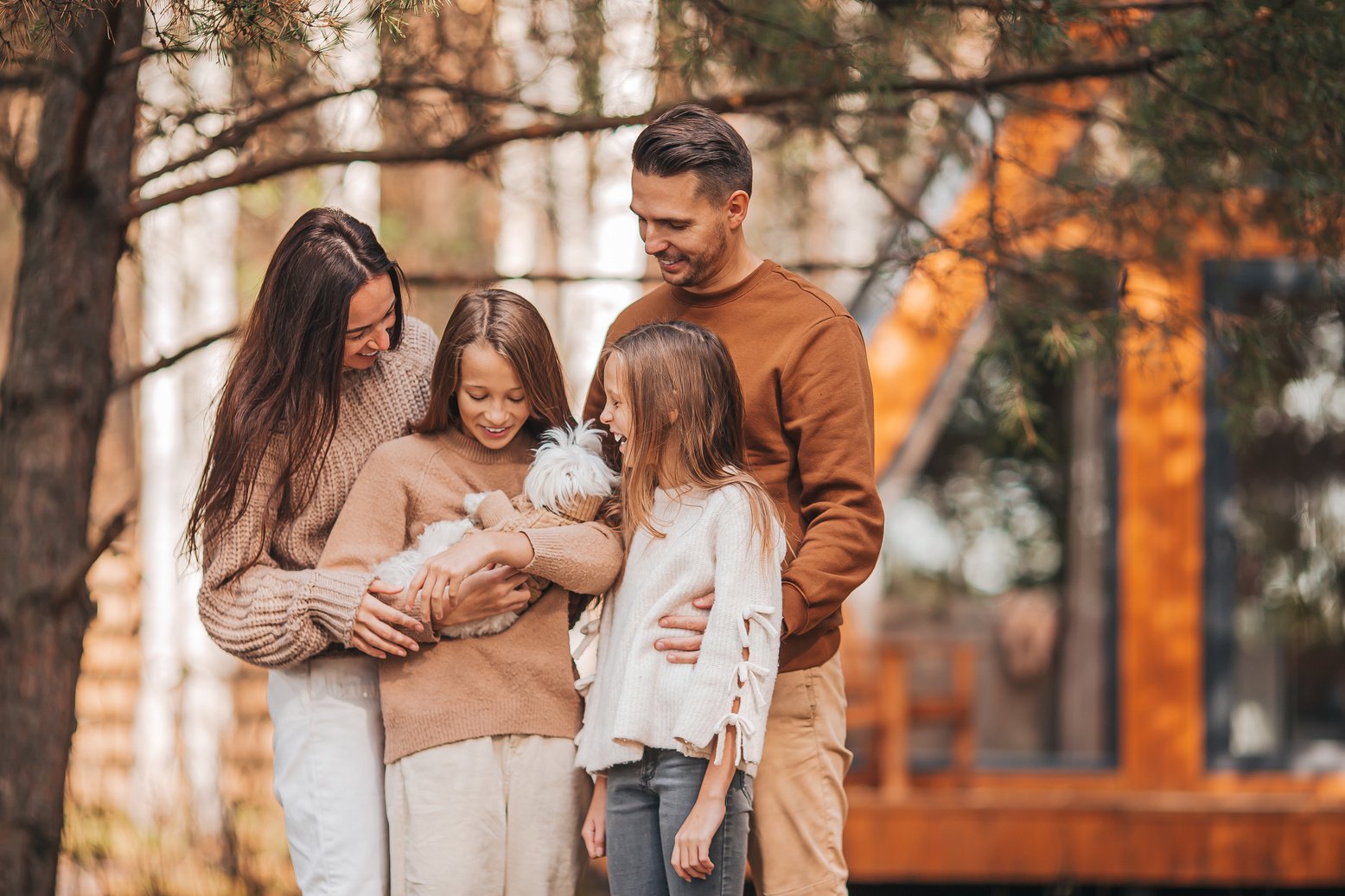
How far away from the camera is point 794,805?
8.20 ft

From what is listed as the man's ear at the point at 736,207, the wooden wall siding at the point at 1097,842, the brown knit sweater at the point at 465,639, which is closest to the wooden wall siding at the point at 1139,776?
the wooden wall siding at the point at 1097,842

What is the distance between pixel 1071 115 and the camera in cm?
392

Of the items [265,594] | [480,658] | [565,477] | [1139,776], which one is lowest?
[1139,776]

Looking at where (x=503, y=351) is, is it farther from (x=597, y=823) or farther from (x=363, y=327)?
(x=597, y=823)

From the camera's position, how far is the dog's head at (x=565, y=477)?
245 centimetres

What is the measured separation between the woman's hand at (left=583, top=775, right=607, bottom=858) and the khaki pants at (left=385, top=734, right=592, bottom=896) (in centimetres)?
3

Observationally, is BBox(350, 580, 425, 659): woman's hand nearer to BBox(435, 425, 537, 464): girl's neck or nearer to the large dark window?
BBox(435, 425, 537, 464): girl's neck

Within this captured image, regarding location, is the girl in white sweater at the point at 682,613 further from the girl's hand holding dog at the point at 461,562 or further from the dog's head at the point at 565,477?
the girl's hand holding dog at the point at 461,562

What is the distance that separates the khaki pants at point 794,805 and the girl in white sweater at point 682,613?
18 centimetres

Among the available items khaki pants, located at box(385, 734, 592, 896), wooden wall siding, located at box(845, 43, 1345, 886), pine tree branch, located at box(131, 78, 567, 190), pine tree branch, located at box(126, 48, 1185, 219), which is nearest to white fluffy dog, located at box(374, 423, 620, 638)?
khaki pants, located at box(385, 734, 592, 896)

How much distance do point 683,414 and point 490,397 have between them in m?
0.39

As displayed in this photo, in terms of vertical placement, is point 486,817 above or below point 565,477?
below

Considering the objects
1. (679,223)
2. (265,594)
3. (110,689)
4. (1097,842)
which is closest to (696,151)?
(679,223)

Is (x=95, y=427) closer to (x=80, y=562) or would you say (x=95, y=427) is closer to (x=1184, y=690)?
(x=80, y=562)
